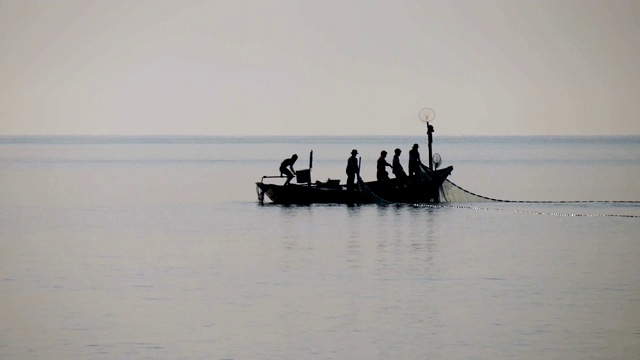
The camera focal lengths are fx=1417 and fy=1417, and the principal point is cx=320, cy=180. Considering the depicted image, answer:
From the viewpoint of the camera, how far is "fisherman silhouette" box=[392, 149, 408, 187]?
3900 centimetres

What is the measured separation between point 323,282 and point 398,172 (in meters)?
15.6

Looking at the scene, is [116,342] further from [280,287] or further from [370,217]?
[370,217]

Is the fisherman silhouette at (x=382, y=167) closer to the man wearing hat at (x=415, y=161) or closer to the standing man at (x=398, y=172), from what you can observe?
the standing man at (x=398, y=172)

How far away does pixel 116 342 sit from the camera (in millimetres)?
18562

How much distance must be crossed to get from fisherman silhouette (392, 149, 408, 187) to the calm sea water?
929 millimetres

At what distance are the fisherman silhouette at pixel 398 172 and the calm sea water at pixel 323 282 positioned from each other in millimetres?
929

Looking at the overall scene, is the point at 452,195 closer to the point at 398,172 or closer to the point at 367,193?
the point at 367,193

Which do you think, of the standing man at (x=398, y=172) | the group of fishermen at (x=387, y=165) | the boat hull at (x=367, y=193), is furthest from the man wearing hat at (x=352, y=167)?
the standing man at (x=398, y=172)

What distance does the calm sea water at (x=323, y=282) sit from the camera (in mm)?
18562

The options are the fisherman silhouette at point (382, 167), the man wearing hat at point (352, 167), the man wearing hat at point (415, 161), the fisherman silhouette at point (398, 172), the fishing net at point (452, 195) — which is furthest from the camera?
the fishing net at point (452, 195)

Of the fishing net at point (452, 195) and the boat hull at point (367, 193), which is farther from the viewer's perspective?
the fishing net at point (452, 195)

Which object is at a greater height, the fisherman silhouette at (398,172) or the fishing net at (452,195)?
the fisherman silhouette at (398,172)

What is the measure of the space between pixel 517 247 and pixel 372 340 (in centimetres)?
1240

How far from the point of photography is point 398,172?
39.7 meters
